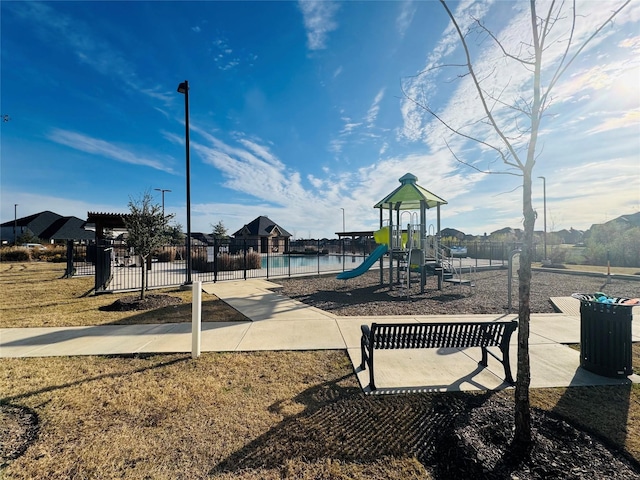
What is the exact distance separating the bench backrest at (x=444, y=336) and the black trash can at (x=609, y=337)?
125 cm

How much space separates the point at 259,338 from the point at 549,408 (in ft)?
14.6

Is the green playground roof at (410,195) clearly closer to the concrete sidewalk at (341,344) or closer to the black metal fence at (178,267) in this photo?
the black metal fence at (178,267)

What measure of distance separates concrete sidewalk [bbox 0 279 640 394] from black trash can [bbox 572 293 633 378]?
151 mm

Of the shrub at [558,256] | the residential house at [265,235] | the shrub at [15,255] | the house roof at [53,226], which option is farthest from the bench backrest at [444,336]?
the house roof at [53,226]

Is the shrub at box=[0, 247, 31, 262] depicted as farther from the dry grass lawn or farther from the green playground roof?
the green playground roof

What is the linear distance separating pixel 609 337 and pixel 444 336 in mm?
2303

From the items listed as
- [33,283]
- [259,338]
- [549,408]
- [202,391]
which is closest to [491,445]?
[549,408]

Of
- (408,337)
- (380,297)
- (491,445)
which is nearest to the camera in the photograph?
(491,445)

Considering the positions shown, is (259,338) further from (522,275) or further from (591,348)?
(591,348)

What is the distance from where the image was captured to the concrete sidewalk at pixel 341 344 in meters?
3.89

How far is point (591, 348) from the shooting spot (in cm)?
409

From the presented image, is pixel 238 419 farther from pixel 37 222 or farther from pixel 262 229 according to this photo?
pixel 37 222

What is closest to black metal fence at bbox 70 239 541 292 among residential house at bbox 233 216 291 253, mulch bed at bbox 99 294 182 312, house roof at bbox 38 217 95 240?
mulch bed at bbox 99 294 182 312

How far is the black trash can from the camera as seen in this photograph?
12.8 ft
